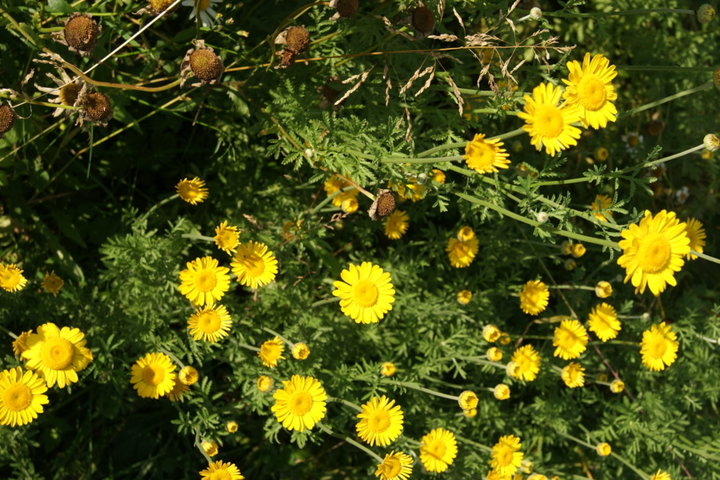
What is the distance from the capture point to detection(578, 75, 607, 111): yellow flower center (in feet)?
7.60

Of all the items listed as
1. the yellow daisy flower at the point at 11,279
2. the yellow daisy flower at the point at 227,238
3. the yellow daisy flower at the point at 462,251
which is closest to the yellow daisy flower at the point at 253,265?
the yellow daisy flower at the point at 227,238

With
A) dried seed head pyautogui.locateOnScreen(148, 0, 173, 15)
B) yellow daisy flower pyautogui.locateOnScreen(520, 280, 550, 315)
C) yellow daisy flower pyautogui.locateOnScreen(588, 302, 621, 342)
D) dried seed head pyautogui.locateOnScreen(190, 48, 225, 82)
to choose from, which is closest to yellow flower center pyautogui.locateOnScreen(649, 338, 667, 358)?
yellow daisy flower pyautogui.locateOnScreen(588, 302, 621, 342)

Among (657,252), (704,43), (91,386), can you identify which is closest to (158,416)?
(91,386)

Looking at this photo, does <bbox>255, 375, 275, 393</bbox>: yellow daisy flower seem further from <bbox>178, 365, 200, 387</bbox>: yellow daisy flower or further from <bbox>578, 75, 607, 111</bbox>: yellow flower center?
<bbox>578, 75, 607, 111</bbox>: yellow flower center

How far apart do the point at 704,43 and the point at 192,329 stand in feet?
11.2

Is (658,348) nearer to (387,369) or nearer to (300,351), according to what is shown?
(387,369)

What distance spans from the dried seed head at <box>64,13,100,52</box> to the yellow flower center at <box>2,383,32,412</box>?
51.9 inches

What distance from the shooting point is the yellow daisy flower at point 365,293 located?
274cm

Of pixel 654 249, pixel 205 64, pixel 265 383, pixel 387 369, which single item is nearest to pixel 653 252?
pixel 654 249

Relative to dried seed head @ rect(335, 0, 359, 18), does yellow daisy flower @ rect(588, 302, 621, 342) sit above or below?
below

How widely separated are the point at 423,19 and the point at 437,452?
75.9 inches

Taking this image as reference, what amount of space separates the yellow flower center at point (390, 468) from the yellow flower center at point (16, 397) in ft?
4.78

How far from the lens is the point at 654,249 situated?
2307 mm

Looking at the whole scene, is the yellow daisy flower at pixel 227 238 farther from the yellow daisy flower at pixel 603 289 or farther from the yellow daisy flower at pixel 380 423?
the yellow daisy flower at pixel 603 289
